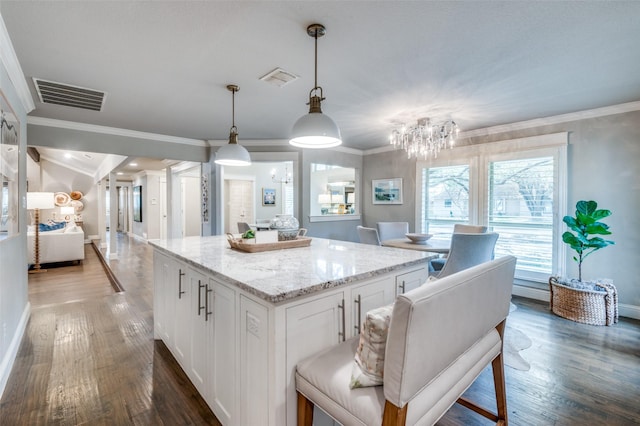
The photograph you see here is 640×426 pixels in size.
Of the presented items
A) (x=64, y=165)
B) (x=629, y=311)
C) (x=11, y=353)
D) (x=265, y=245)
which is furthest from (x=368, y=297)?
(x=64, y=165)

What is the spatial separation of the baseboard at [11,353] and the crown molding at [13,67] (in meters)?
2.08

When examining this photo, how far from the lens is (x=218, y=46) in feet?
6.75

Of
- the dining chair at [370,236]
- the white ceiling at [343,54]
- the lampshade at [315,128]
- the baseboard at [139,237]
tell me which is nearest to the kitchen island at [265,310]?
the lampshade at [315,128]

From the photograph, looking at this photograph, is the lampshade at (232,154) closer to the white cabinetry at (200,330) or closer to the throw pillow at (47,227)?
the white cabinetry at (200,330)

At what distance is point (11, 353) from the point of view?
7.39ft

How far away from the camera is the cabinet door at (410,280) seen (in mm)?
1775

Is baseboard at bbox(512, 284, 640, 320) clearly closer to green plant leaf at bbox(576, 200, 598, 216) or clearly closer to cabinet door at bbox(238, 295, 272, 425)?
green plant leaf at bbox(576, 200, 598, 216)

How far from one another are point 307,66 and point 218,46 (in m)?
0.68

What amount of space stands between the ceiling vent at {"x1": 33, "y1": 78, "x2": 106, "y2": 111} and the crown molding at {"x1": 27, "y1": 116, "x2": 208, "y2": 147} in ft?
2.60

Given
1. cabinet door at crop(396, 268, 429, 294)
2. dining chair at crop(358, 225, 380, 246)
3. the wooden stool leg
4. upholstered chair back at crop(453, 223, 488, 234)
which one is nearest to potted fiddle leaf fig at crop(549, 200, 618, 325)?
upholstered chair back at crop(453, 223, 488, 234)

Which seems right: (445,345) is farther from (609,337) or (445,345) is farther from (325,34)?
(609,337)

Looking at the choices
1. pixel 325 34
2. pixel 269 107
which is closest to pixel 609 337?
pixel 325 34

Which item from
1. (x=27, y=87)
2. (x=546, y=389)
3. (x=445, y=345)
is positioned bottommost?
(x=546, y=389)

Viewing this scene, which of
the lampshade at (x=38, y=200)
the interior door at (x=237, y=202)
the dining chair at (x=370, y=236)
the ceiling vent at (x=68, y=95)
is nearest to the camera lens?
the ceiling vent at (x=68, y=95)
